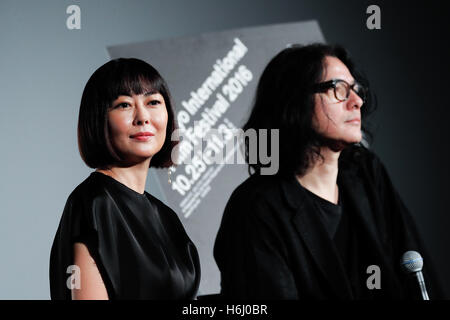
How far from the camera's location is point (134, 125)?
1.61 metres

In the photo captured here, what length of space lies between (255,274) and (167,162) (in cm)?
41

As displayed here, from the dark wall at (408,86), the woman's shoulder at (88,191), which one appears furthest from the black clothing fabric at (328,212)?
the dark wall at (408,86)

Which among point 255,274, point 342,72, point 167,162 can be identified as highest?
point 342,72

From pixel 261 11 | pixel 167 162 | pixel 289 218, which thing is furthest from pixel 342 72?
pixel 261 11

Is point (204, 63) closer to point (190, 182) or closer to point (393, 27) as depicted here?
point (190, 182)

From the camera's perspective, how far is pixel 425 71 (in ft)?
9.23

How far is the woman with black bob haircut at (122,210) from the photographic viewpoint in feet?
4.87

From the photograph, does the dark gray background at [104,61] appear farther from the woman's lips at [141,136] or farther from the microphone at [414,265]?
the microphone at [414,265]

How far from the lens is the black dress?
1486 mm

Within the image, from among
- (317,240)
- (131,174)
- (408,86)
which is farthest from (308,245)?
(408,86)

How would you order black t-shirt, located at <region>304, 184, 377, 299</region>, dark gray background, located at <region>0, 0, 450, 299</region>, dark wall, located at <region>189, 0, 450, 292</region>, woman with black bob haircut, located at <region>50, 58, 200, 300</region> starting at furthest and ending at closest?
1. dark wall, located at <region>189, 0, 450, 292</region>
2. black t-shirt, located at <region>304, 184, 377, 299</region>
3. dark gray background, located at <region>0, 0, 450, 299</region>
4. woman with black bob haircut, located at <region>50, 58, 200, 300</region>

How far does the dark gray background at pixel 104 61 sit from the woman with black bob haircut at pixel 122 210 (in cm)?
13

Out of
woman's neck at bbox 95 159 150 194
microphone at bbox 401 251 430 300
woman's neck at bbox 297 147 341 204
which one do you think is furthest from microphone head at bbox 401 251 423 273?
woman's neck at bbox 95 159 150 194

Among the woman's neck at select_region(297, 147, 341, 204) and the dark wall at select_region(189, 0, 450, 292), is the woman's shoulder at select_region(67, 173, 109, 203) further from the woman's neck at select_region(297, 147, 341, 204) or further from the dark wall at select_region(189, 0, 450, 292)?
the dark wall at select_region(189, 0, 450, 292)
